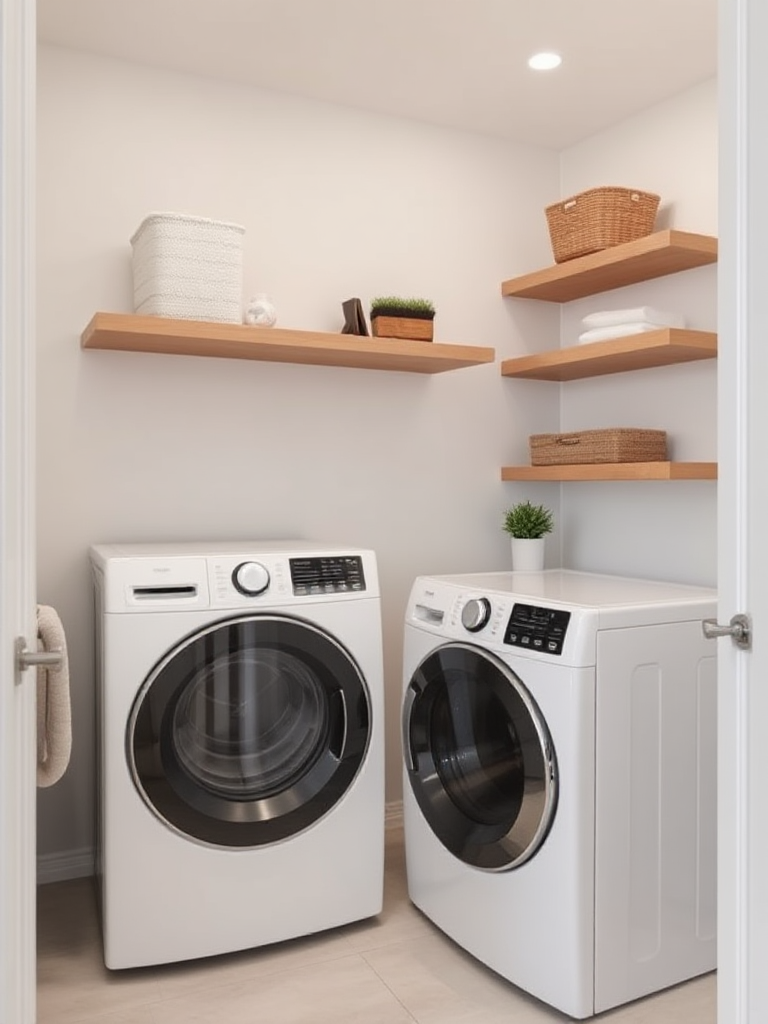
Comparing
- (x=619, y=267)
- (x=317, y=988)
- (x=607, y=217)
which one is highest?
(x=607, y=217)

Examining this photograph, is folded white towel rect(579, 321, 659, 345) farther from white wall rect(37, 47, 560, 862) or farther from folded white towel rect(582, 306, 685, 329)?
white wall rect(37, 47, 560, 862)

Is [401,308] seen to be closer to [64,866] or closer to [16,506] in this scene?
[16,506]

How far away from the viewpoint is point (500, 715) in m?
2.23

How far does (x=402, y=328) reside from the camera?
2887 millimetres

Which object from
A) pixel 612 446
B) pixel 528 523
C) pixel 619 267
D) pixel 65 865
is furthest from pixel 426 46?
pixel 65 865

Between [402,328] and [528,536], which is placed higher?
[402,328]

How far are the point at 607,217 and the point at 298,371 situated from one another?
3.52ft

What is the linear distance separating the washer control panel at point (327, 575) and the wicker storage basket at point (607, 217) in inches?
50.7

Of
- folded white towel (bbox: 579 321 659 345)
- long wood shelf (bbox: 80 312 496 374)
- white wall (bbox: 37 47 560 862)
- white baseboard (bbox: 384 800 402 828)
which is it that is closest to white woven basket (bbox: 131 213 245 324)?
long wood shelf (bbox: 80 312 496 374)

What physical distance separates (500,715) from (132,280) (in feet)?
5.39

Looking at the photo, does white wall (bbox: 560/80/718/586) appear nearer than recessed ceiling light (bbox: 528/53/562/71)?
No

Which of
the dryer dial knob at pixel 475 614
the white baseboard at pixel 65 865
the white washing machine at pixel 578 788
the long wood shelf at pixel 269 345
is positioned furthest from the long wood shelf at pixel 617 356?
the white baseboard at pixel 65 865

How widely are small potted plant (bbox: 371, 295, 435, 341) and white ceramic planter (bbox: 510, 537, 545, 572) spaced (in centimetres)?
75

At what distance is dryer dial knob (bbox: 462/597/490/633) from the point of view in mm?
2295
